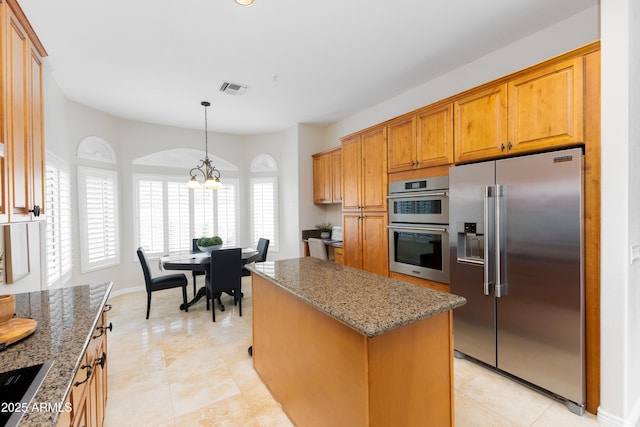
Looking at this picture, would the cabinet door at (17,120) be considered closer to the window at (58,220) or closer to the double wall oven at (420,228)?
the window at (58,220)

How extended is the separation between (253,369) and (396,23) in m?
3.25

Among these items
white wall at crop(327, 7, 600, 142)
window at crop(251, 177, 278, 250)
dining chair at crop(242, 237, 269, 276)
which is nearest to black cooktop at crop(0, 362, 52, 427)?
dining chair at crop(242, 237, 269, 276)

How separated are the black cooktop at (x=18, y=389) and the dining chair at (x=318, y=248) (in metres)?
3.56

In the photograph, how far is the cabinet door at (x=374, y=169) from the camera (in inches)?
136

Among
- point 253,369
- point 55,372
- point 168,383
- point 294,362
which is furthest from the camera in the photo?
point 253,369

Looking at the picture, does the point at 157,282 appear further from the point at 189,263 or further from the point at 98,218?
the point at 98,218

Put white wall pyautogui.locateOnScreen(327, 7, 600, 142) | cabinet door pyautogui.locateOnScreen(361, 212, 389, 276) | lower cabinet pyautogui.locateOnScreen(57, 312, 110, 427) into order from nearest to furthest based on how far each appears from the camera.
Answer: lower cabinet pyautogui.locateOnScreen(57, 312, 110, 427), white wall pyautogui.locateOnScreen(327, 7, 600, 142), cabinet door pyautogui.locateOnScreen(361, 212, 389, 276)

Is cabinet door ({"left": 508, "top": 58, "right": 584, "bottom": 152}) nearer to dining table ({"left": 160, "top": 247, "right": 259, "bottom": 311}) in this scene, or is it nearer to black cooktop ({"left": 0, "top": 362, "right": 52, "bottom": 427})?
black cooktop ({"left": 0, "top": 362, "right": 52, "bottom": 427})

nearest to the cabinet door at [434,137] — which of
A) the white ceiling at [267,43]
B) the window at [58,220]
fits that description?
the white ceiling at [267,43]

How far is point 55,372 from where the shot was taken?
0.99 meters

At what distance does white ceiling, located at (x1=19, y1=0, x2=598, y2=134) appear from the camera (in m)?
2.25

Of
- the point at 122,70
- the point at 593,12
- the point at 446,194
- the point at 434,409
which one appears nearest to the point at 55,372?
the point at 434,409

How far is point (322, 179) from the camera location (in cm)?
508

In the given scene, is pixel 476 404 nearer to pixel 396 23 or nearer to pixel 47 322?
pixel 47 322
